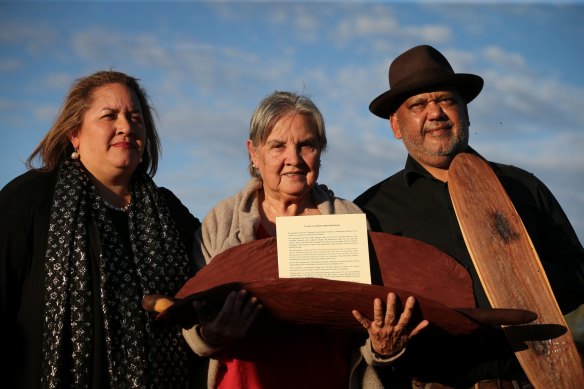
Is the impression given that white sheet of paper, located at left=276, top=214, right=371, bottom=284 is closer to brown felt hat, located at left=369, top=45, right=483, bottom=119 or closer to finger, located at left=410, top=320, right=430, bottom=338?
finger, located at left=410, top=320, right=430, bottom=338

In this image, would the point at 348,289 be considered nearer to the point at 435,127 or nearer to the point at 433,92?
the point at 435,127

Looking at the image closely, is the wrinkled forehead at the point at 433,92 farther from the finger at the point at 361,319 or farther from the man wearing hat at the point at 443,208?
the finger at the point at 361,319

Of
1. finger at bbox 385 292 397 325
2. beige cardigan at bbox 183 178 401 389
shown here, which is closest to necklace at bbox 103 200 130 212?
beige cardigan at bbox 183 178 401 389

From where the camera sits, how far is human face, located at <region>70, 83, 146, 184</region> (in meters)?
3.72

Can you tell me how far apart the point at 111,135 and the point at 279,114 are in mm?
844

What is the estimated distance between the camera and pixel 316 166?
365 centimetres

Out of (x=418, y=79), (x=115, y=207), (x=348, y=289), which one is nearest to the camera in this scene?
(x=348, y=289)

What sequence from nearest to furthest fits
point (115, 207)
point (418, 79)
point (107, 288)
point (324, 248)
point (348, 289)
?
point (348, 289) → point (324, 248) → point (107, 288) → point (115, 207) → point (418, 79)

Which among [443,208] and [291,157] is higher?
[291,157]

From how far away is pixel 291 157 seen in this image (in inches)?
140

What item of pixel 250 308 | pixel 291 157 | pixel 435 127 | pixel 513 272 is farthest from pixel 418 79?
pixel 250 308

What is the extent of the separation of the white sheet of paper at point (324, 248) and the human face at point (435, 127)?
99 centimetres

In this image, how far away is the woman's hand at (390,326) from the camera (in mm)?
2918

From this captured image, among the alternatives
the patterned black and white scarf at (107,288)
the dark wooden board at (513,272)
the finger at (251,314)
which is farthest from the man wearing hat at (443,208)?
the patterned black and white scarf at (107,288)
